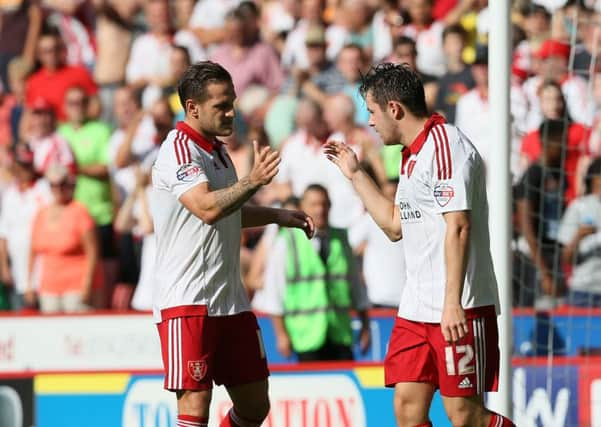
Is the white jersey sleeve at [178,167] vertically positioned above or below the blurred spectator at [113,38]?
below

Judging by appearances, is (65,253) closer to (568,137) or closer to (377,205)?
(568,137)

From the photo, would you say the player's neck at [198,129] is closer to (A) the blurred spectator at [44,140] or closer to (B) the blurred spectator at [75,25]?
(A) the blurred spectator at [44,140]

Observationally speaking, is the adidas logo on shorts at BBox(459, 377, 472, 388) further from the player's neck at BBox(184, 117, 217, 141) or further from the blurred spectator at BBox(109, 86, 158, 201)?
the blurred spectator at BBox(109, 86, 158, 201)

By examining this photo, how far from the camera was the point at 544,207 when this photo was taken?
8945 mm

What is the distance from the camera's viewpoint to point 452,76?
34.6 ft

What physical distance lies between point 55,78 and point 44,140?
→ 31.2 inches

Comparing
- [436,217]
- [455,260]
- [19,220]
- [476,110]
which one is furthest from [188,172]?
[19,220]

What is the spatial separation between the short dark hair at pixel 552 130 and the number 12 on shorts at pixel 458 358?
3.58 meters

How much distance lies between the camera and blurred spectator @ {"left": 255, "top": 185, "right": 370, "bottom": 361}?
8969mm

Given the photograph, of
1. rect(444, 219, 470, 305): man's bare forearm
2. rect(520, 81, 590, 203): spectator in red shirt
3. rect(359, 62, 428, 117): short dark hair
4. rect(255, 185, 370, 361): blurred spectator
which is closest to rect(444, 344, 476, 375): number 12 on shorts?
rect(444, 219, 470, 305): man's bare forearm

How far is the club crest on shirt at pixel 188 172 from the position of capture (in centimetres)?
571

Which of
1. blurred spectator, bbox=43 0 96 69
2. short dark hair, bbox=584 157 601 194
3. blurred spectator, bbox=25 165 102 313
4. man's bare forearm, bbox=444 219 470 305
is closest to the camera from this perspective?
man's bare forearm, bbox=444 219 470 305

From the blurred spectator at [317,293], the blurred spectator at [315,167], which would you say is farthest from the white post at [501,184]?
the blurred spectator at [315,167]

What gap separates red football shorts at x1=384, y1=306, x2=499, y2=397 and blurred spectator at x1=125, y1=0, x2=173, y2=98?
20.8ft
